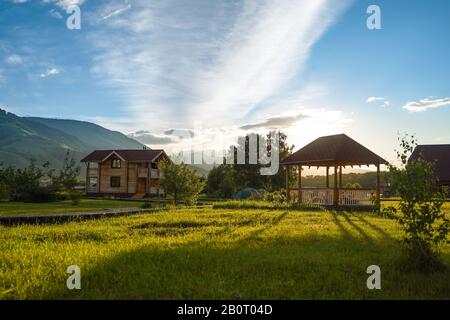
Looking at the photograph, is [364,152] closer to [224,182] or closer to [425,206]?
[425,206]

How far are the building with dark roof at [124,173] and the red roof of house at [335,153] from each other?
85.6 ft

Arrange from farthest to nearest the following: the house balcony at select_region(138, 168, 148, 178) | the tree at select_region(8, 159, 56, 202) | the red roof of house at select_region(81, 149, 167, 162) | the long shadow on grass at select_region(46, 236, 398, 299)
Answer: the red roof of house at select_region(81, 149, 167, 162) → the house balcony at select_region(138, 168, 148, 178) → the tree at select_region(8, 159, 56, 202) → the long shadow on grass at select_region(46, 236, 398, 299)

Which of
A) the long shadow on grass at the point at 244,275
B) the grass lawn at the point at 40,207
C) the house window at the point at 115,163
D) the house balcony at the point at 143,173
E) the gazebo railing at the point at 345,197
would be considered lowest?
the long shadow on grass at the point at 244,275

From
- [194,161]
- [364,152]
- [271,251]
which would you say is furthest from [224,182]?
[271,251]

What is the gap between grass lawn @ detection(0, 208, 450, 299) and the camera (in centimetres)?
544

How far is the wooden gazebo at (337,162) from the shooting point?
22500 mm

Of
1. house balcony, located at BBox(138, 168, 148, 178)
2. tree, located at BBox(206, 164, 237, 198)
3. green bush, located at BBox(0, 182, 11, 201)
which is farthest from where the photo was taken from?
house balcony, located at BBox(138, 168, 148, 178)

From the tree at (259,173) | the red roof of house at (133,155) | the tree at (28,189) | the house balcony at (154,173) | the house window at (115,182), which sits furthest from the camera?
the house window at (115,182)

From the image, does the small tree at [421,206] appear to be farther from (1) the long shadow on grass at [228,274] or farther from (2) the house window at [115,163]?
(2) the house window at [115,163]

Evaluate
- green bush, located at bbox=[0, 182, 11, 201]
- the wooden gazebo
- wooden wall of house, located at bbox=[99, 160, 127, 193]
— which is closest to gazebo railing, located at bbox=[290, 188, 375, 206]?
the wooden gazebo

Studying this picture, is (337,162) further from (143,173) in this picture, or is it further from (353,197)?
(143,173)

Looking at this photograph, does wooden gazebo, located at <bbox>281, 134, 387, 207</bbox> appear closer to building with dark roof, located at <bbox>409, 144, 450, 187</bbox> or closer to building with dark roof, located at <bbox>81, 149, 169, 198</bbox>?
building with dark roof, located at <bbox>409, 144, 450, 187</bbox>

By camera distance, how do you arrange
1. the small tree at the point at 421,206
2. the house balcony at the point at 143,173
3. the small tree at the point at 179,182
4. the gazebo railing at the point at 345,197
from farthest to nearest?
the house balcony at the point at 143,173, the small tree at the point at 179,182, the gazebo railing at the point at 345,197, the small tree at the point at 421,206

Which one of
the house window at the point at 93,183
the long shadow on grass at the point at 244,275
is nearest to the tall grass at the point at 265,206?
the long shadow on grass at the point at 244,275
